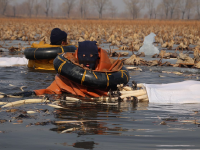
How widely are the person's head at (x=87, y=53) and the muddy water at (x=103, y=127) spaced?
1022mm

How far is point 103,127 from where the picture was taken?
17.1 feet

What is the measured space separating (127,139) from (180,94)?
2798 mm

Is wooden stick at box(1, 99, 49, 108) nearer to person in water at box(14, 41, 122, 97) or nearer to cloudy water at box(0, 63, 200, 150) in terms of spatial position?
cloudy water at box(0, 63, 200, 150)

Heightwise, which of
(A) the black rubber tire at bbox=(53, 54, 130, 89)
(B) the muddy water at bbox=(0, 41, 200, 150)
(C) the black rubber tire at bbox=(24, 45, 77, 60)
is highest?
(C) the black rubber tire at bbox=(24, 45, 77, 60)

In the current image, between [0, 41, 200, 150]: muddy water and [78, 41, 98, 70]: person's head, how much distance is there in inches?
40.2

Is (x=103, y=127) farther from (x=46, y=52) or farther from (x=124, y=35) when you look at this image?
(x=124, y=35)

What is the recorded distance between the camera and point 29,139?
15.0ft

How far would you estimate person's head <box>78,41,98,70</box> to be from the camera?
7.49m

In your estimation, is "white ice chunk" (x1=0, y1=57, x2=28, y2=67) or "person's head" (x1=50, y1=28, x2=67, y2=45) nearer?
"person's head" (x1=50, y1=28, x2=67, y2=45)

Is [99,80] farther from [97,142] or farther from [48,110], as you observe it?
[97,142]

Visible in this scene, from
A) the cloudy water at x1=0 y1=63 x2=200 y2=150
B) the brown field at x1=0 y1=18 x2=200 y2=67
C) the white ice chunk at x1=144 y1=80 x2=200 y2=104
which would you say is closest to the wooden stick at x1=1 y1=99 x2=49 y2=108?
the cloudy water at x1=0 y1=63 x2=200 y2=150

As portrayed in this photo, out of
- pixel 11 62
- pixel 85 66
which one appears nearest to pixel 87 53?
pixel 85 66

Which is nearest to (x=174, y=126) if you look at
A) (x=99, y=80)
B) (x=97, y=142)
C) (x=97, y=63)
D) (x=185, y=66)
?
(x=97, y=142)

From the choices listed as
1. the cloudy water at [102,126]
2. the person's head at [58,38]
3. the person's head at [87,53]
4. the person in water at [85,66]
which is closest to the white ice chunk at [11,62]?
the person's head at [58,38]
